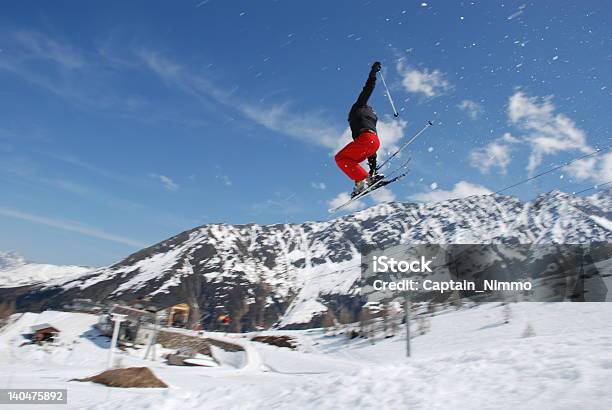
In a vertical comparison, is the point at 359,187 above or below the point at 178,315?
above

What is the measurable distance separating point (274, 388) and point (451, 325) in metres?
49.3

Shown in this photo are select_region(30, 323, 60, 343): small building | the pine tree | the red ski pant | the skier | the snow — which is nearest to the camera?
the snow

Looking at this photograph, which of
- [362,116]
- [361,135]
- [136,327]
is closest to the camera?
[362,116]

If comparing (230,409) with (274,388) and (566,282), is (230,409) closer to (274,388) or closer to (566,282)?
(274,388)

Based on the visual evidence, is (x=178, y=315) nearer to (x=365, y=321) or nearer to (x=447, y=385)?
(x=365, y=321)

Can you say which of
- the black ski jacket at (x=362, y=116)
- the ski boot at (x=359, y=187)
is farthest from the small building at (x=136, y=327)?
the black ski jacket at (x=362, y=116)

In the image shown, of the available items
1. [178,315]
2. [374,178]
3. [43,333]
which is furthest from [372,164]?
[178,315]

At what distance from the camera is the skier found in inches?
408

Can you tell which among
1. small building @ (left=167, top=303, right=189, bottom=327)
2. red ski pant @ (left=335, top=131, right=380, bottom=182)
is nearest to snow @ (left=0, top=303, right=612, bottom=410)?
red ski pant @ (left=335, top=131, right=380, bottom=182)

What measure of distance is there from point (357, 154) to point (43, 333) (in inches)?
1954

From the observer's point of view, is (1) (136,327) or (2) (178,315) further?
(2) (178,315)

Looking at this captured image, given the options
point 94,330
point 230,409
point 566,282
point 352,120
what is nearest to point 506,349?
point 230,409

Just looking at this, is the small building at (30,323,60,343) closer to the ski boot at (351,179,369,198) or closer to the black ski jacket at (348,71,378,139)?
the ski boot at (351,179,369,198)

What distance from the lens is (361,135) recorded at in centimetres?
1095
